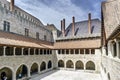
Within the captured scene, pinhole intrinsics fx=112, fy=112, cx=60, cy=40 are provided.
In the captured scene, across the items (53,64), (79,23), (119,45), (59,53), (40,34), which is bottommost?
(53,64)

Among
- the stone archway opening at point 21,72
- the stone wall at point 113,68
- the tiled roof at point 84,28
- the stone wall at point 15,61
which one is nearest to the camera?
the stone wall at point 113,68

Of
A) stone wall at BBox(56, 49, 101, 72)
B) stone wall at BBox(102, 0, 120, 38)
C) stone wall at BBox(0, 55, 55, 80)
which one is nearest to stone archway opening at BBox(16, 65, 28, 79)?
stone wall at BBox(0, 55, 55, 80)

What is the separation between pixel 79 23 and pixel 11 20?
841 inches

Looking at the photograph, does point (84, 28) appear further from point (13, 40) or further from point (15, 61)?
point (15, 61)

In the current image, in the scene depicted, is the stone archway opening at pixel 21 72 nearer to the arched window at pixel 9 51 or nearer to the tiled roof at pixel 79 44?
the arched window at pixel 9 51

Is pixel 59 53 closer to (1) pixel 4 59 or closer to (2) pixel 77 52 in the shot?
(2) pixel 77 52

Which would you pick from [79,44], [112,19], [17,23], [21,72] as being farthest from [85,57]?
[112,19]

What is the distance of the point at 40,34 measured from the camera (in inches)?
1080

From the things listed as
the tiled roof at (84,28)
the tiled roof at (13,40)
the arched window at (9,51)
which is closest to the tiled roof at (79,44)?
the tiled roof at (84,28)

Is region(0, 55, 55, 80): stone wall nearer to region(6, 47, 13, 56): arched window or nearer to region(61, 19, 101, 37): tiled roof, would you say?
region(6, 47, 13, 56): arched window

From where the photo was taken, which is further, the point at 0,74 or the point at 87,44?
the point at 87,44

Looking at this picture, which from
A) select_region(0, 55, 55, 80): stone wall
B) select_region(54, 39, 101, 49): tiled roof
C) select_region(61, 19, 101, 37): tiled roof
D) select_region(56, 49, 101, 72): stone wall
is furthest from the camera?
select_region(61, 19, 101, 37): tiled roof

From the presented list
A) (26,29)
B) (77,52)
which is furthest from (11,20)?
(77,52)

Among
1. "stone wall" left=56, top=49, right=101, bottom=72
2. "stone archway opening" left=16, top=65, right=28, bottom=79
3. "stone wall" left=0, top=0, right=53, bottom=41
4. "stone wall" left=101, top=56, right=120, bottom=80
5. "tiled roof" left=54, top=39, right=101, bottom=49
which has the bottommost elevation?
"stone archway opening" left=16, top=65, right=28, bottom=79
